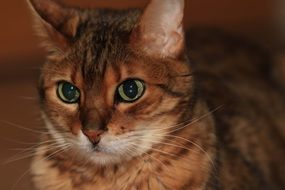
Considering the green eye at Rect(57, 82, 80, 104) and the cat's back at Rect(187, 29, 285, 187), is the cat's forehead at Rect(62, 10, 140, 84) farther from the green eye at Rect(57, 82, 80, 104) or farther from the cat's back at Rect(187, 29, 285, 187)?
the cat's back at Rect(187, 29, 285, 187)

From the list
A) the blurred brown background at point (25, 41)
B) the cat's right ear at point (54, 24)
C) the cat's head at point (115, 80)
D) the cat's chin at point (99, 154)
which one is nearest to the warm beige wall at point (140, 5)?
the blurred brown background at point (25, 41)

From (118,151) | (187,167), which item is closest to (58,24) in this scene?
(118,151)

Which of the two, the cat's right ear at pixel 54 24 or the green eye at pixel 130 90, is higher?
the cat's right ear at pixel 54 24

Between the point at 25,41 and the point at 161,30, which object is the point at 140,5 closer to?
the point at 25,41

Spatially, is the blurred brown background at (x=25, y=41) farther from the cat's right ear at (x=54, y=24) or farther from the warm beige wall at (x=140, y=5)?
the cat's right ear at (x=54, y=24)

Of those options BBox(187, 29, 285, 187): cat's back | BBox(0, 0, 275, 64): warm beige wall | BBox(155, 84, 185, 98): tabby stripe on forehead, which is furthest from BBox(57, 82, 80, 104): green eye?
BBox(0, 0, 275, 64): warm beige wall

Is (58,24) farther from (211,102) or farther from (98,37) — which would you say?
(211,102)
